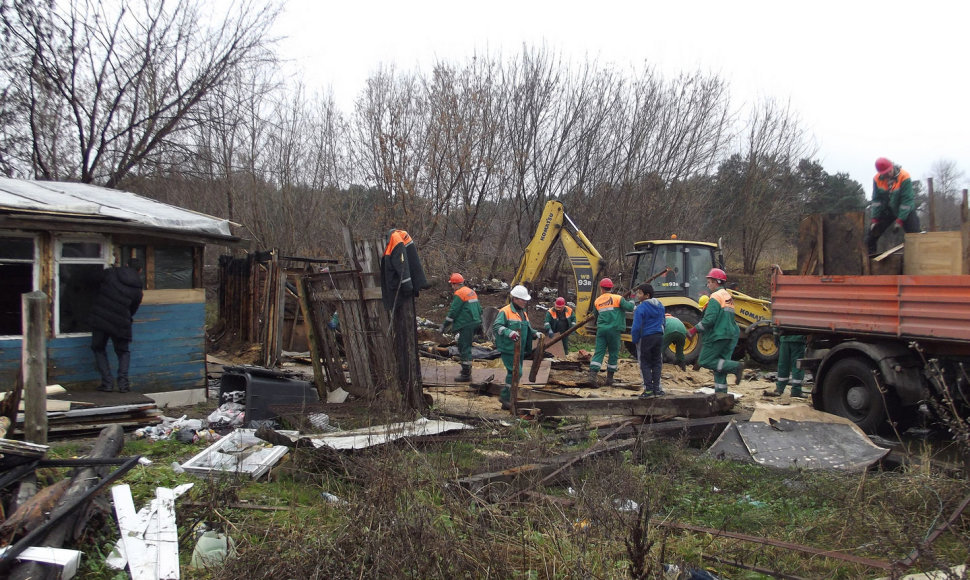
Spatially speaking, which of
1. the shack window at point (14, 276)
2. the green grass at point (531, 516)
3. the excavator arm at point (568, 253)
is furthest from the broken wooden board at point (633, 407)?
the excavator arm at point (568, 253)

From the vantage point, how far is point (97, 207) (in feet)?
26.2

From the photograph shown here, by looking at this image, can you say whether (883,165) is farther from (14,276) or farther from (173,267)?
(14,276)

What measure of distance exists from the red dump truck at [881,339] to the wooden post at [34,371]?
710cm

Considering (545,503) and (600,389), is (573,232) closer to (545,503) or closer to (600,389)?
(600,389)

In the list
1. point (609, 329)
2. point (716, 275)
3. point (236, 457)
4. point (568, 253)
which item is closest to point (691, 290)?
point (568, 253)

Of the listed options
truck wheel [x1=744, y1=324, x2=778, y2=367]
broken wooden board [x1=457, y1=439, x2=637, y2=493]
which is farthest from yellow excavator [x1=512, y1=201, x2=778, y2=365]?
broken wooden board [x1=457, y1=439, x2=637, y2=493]

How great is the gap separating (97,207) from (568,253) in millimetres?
9402

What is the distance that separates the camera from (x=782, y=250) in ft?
93.0

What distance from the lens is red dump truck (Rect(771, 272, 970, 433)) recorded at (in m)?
6.67

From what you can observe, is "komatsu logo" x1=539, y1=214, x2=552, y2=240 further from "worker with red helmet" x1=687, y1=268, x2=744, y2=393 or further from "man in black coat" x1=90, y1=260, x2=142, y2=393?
"man in black coat" x1=90, y1=260, x2=142, y2=393

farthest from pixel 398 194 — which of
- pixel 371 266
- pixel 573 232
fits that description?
pixel 371 266

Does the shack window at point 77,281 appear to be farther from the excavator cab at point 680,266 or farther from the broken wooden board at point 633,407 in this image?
the excavator cab at point 680,266

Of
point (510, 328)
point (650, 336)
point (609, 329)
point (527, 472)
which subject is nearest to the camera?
point (527, 472)

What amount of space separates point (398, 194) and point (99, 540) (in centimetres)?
1660
